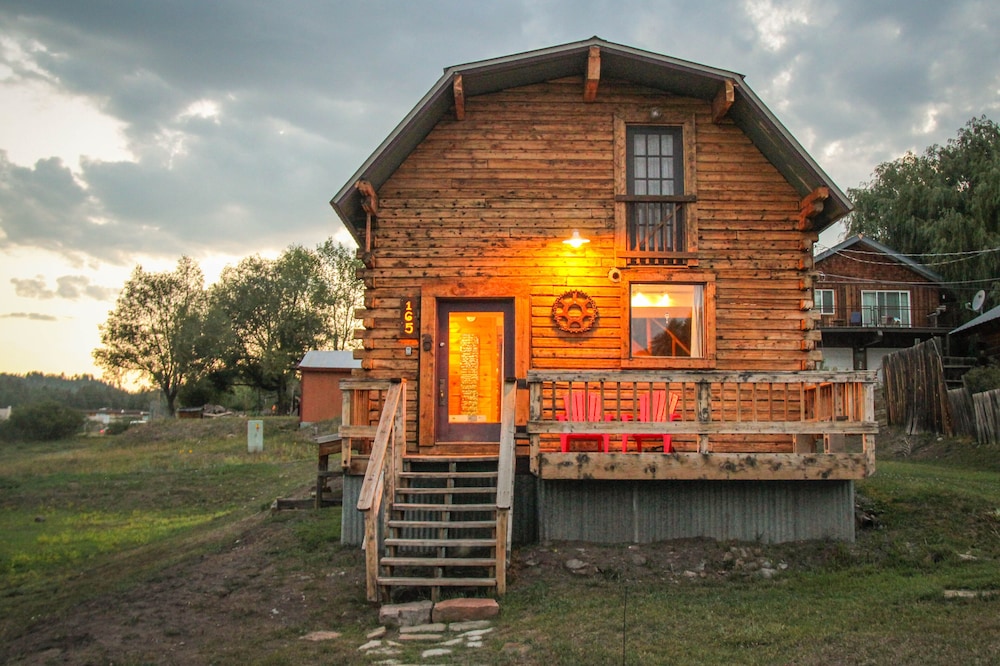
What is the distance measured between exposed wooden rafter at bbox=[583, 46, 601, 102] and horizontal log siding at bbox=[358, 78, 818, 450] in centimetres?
39

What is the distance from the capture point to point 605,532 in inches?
415

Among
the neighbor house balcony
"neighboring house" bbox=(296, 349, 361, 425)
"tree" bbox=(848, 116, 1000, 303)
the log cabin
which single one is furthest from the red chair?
"tree" bbox=(848, 116, 1000, 303)

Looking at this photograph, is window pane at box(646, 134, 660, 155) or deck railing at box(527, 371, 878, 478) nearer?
deck railing at box(527, 371, 878, 478)

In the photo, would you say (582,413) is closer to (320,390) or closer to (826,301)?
(320,390)

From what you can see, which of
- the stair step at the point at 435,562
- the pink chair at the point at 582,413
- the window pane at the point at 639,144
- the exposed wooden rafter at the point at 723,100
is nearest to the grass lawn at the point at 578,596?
the stair step at the point at 435,562

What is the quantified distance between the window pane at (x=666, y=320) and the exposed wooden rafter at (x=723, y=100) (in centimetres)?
256

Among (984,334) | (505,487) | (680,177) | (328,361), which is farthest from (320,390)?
(505,487)

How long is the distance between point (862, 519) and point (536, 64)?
7.66 metres

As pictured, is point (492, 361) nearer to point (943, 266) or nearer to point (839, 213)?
point (839, 213)

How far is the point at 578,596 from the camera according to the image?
356 inches

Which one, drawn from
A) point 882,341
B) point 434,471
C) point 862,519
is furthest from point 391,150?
point 882,341

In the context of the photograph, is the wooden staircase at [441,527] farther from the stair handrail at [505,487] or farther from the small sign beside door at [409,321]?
the small sign beside door at [409,321]

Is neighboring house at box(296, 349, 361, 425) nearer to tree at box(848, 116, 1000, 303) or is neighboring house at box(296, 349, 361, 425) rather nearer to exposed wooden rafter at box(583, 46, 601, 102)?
tree at box(848, 116, 1000, 303)

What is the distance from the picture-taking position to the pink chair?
11273 millimetres
